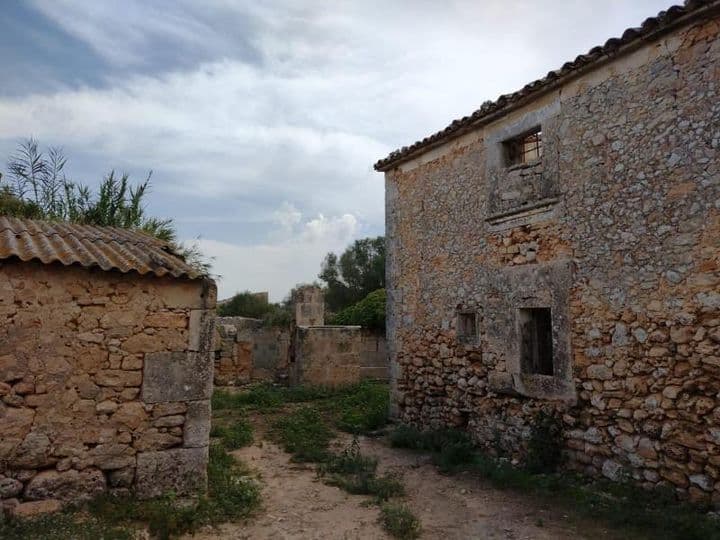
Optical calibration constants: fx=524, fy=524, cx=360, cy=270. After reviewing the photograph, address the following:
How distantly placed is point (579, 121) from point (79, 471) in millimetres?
6761

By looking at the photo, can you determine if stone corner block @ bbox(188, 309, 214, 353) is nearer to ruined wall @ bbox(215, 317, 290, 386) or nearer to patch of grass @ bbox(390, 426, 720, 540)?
patch of grass @ bbox(390, 426, 720, 540)

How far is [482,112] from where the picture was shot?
25.6 ft

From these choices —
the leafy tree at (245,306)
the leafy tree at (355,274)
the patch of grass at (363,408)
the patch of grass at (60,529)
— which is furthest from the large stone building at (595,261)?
the leafy tree at (355,274)

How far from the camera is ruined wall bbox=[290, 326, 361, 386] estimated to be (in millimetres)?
14289

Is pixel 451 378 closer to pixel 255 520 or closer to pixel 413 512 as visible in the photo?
pixel 413 512

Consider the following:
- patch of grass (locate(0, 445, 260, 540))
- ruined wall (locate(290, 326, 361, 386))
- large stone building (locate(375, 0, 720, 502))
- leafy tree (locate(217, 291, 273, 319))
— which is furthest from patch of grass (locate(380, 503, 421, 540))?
leafy tree (locate(217, 291, 273, 319))

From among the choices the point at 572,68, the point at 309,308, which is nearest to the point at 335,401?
the point at 309,308

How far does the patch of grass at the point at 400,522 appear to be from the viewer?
4775 millimetres

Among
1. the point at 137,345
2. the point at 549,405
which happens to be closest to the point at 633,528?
the point at 549,405

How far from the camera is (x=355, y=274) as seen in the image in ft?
104

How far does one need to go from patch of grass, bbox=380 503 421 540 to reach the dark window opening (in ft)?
9.55

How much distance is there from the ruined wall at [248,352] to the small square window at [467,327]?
27.2 ft

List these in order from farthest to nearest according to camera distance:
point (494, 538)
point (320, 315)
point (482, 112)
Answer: point (320, 315) < point (482, 112) < point (494, 538)

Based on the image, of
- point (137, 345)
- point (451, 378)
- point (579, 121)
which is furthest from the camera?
point (451, 378)
